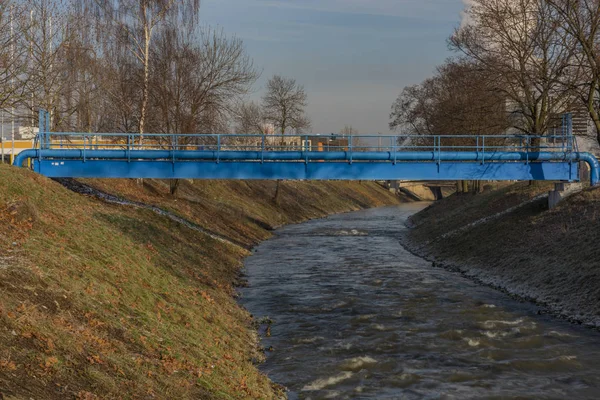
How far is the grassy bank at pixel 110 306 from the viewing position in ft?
36.5

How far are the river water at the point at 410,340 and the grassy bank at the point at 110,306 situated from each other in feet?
4.70

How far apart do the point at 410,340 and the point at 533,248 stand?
12264 millimetres

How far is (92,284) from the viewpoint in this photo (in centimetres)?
Answer: 1658

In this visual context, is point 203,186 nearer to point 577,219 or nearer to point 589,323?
point 577,219

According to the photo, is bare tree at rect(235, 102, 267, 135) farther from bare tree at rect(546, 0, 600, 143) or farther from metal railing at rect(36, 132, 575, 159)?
bare tree at rect(546, 0, 600, 143)

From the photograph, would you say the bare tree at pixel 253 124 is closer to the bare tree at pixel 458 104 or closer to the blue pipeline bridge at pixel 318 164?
the bare tree at pixel 458 104

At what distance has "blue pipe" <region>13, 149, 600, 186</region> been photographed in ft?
107

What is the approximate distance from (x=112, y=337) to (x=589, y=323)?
1523 centimetres

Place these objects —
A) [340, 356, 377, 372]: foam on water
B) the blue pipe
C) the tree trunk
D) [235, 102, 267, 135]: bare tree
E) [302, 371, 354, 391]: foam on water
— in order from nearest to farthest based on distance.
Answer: [302, 371, 354, 391]: foam on water < [340, 356, 377, 372]: foam on water < the blue pipe < the tree trunk < [235, 102, 267, 135]: bare tree

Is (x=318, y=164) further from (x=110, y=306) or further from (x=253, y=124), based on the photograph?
(x=253, y=124)

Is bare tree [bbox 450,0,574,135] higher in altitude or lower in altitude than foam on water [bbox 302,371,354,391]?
higher

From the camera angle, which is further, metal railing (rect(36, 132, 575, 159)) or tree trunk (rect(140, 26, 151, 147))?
tree trunk (rect(140, 26, 151, 147))

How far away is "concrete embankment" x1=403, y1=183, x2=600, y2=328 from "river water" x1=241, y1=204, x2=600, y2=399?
1131 millimetres

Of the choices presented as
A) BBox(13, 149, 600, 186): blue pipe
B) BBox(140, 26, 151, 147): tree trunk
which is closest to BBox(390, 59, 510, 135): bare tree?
BBox(13, 149, 600, 186): blue pipe
